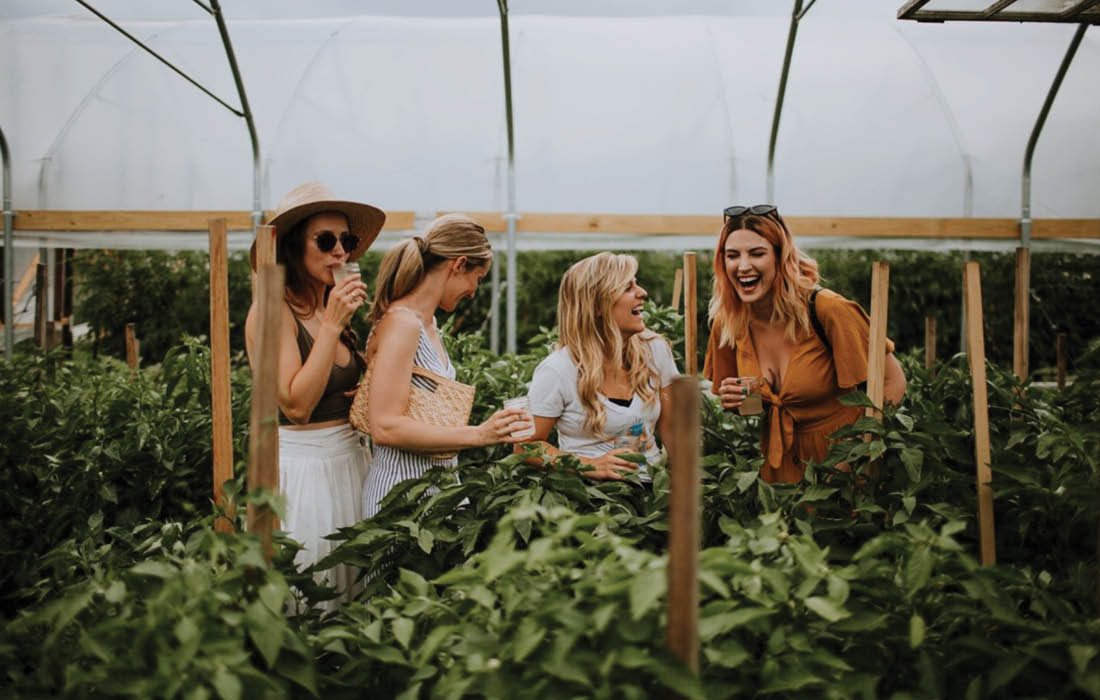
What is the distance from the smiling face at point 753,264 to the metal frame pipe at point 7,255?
551cm

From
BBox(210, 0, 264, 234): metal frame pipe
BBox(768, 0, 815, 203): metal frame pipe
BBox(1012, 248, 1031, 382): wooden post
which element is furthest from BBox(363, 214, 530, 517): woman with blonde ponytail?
BBox(768, 0, 815, 203): metal frame pipe

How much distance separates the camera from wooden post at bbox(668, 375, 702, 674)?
1276 mm

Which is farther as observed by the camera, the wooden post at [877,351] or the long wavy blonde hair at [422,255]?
the long wavy blonde hair at [422,255]

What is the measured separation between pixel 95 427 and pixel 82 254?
6877 millimetres

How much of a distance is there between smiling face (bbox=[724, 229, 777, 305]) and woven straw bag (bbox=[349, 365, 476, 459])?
0.89 m

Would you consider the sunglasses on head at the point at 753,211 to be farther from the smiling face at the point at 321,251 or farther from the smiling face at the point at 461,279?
the smiling face at the point at 321,251

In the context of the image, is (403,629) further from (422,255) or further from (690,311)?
(690,311)

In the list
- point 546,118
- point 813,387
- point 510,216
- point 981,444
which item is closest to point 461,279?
point 813,387

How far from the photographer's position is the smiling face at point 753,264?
2.67 meters

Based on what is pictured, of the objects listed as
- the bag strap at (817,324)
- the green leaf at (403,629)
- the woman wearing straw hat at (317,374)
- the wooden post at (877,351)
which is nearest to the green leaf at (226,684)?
the green leaf at (403,629)

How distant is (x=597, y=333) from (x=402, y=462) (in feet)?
2.33

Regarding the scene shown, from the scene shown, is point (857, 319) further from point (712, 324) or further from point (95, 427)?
point (95, 427)

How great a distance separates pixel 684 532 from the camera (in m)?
1.28

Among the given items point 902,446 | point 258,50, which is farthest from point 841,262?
point 902,446
